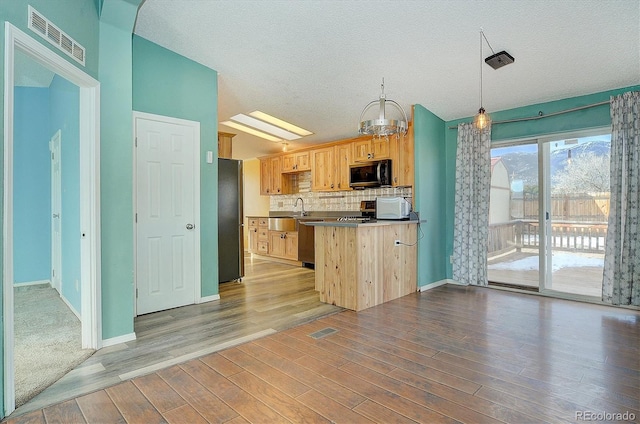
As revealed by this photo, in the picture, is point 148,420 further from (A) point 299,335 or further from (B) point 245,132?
(B) point 245,132

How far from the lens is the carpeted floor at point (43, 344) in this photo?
2230mm

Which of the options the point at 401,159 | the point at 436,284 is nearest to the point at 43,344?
the point at 436,284

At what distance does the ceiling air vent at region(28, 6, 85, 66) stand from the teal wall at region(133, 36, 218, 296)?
94 centimetres

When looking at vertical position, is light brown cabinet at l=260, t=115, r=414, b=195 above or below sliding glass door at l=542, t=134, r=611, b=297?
above

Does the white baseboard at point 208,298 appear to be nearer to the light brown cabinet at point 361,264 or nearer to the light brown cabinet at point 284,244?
the light brown cabinet at point 361,264

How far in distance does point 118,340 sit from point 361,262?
7.96ft

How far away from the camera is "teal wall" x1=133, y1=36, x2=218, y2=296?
3.50 m

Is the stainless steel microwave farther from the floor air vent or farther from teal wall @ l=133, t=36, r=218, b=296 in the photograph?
the floor air vent

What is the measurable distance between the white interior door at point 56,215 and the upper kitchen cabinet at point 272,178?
4.09 meters

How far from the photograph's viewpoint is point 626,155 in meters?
3.69
